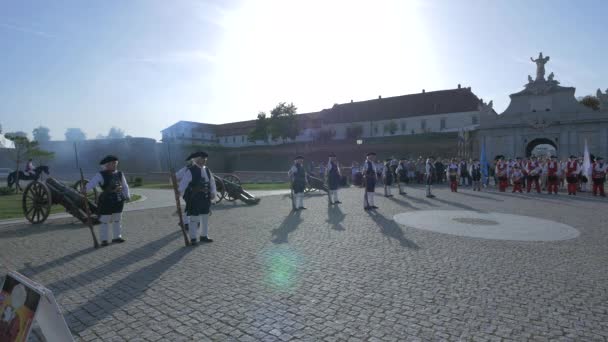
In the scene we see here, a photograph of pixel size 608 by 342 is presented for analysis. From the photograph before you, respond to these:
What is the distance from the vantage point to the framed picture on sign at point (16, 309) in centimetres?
214

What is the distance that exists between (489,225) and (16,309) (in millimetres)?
9533

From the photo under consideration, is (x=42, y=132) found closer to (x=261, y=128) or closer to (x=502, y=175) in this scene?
(x=261, y=128)

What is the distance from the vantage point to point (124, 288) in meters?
4.70

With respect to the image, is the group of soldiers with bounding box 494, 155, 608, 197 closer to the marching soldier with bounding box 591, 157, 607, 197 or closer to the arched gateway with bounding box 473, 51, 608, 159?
the marching soldier with bounding box 591, 157, 607, 197

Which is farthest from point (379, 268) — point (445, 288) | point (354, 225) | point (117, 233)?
point (117, 233)

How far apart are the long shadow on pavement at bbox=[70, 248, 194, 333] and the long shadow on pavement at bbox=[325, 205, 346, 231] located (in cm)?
418

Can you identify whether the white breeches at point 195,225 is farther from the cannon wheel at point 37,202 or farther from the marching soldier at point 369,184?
the marching soldier at point 369,184

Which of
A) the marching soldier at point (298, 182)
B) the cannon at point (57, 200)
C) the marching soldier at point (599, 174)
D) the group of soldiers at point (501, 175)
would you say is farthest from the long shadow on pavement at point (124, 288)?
the marching soldier at point (599, 174)

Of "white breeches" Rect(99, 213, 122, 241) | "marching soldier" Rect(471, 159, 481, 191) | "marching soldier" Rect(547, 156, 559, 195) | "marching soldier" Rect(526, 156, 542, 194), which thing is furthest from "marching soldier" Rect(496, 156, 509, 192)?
"white breeches" Rect(99, 213, 122, 241)

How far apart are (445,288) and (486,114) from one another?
38923 mm

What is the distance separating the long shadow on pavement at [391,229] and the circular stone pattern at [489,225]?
0.35 m

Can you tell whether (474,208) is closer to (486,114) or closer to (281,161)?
(486,114)

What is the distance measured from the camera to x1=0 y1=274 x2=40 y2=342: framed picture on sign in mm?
2137

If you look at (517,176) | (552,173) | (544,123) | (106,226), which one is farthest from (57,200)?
(544,123)
